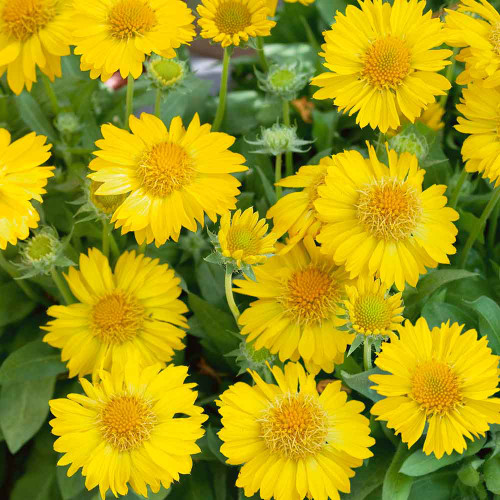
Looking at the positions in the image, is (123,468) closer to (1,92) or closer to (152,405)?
(152,405)

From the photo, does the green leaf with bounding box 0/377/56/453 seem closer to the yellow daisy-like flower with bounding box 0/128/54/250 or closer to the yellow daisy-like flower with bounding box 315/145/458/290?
the yellow daisy-like flower with bounding box 0/128/54/250

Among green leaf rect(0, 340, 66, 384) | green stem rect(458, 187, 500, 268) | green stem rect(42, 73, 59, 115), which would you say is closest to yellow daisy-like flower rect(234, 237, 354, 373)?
green stem rect(458, 187, 500, 268)

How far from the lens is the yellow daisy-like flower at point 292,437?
795 mm

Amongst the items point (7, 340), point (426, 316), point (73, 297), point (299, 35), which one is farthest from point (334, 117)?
point (7, 340)

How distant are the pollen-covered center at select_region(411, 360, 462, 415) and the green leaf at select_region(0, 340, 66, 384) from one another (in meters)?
0.54

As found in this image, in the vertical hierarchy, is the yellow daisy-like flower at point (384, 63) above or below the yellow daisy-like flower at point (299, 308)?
above

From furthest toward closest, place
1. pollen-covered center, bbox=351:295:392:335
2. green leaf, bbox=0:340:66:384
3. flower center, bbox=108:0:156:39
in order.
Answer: green leaf, bbox=0:340:66:384
flower center, bbox=108:0:156:39
pollen-covered center, bbox=351:295:392:335

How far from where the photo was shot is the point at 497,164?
0.81 m

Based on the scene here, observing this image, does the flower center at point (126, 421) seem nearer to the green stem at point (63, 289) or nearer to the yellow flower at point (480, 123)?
the green stem at point (63, 289)

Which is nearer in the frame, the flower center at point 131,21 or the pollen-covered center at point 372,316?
the pollen-covered center at point 372,316

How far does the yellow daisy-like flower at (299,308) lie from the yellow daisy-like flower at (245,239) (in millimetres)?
77

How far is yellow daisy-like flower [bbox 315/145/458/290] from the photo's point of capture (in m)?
0.79

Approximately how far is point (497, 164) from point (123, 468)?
22.7 inches

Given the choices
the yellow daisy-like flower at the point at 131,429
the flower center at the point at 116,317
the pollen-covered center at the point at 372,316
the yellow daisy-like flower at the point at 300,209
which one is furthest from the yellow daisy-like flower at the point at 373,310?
the flower center at the point at 116,317
